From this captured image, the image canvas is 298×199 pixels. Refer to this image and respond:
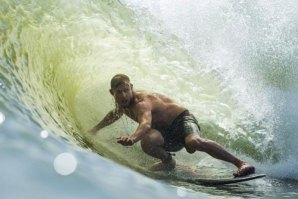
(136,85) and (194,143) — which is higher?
(136,85)

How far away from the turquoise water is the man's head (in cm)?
50

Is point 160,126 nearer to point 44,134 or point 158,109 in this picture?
point 158,109

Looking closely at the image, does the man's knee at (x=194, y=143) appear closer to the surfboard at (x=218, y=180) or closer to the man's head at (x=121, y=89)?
the surfboard at (x=218, y=180)

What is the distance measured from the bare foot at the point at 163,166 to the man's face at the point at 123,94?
25.9 inches

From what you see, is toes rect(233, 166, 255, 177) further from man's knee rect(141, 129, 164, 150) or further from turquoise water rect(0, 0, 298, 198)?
man's knee rect(141, 129, 164, 150)

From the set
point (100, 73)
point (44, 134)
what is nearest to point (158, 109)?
point (44, 134)

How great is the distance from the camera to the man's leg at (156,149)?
14.4ft

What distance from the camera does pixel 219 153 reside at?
4445 millimetres

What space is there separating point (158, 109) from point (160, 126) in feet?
0.59

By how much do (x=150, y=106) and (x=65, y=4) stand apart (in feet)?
13.4

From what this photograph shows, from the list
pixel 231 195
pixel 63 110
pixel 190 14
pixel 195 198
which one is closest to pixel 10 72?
pixel 63 110

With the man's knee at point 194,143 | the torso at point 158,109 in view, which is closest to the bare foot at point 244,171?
the man's knee at point 194,143

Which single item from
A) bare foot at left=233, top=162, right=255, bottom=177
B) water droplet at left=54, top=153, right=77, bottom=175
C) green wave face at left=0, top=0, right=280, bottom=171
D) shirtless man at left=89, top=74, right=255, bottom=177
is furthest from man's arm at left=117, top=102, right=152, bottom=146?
water droplet at left=54, top=153, right=77, bottom=175

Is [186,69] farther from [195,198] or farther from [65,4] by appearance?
[195,198]
